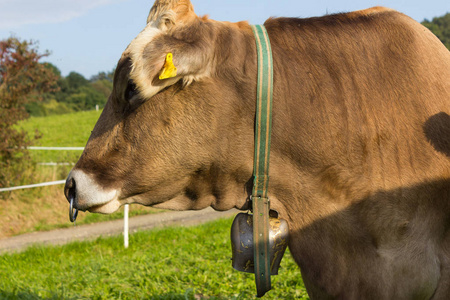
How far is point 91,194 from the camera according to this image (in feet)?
6.64

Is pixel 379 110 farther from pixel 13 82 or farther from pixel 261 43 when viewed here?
pixel 13 82

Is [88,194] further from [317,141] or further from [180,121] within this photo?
[317,141]

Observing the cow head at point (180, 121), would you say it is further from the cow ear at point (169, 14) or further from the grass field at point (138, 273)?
the grass field at point (138, 273)

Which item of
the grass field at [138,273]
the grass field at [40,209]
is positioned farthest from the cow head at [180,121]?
the grass field at [40,209]

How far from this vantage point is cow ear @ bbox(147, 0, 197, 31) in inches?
78.0

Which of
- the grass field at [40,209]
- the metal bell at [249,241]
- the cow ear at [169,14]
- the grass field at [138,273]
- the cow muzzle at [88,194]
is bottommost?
the grass field at [40,209]

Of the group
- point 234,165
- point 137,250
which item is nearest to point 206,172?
point 234,165

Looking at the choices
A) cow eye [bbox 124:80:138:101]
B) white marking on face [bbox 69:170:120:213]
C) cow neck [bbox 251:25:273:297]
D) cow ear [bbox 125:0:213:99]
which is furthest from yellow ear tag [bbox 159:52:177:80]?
white marking on face [bbox 69:170:120:213]

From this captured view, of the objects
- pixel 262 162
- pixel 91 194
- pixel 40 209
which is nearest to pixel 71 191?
pixel 91 194

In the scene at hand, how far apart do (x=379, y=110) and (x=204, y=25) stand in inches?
31.6

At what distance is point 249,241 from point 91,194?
2.26ft

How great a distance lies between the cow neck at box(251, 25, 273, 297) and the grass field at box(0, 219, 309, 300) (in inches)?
94.7

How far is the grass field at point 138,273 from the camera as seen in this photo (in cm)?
476

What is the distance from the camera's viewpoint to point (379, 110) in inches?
77.9
